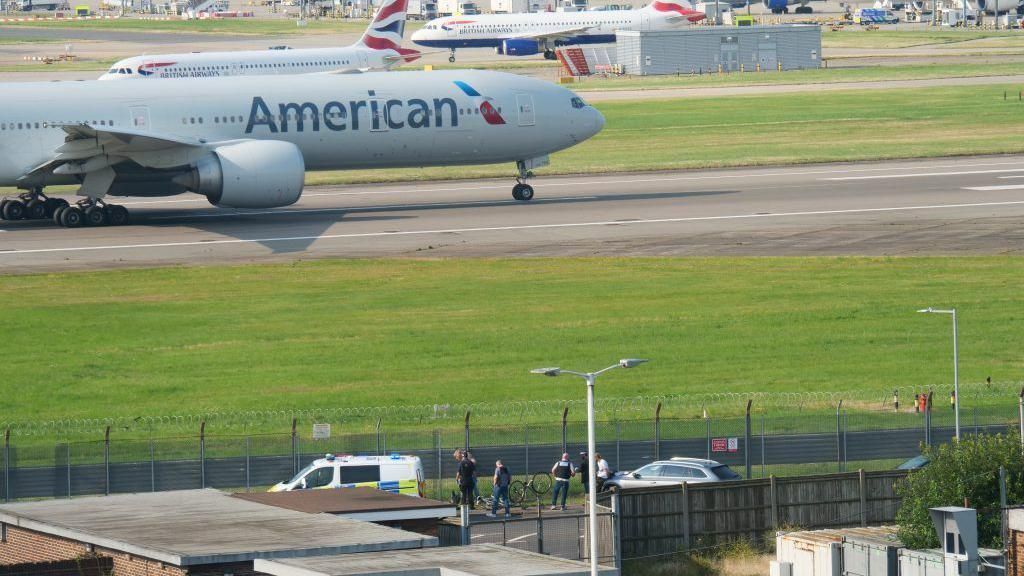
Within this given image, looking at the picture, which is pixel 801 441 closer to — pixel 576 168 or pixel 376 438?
pixel 376 438

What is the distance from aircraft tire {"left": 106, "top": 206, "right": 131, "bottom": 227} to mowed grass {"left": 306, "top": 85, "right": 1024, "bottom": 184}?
19175mm

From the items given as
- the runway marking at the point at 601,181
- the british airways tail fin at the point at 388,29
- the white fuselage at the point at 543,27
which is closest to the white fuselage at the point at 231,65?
the british airways tail fin at the point at 388,29

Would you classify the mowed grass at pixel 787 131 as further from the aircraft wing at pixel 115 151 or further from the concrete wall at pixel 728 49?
the concrete wall at pixel 728 49

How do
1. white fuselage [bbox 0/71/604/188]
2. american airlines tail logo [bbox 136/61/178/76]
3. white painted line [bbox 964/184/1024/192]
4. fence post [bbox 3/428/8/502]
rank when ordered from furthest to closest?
american airlines tail logo [bbox 136/61/178/76] → white painted line [bbox 964/184/1024/192] → white fuselage [bbox 0/71/604/188] → fence post [bbox 3/428/8/502]

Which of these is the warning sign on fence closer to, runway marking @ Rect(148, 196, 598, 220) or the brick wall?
the brick wall

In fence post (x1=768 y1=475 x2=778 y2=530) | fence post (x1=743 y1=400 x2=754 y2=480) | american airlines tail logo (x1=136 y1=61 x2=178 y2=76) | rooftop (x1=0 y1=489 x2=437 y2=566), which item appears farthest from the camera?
american airlines tail logo (x1=136 y1=61 x2=178 y2=76)

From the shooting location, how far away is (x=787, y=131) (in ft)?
→ 356

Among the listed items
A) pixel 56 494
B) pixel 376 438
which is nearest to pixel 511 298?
pixel 376 438

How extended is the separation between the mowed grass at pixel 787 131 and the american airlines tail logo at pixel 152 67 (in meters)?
31.8

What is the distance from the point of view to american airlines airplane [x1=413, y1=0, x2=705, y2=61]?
A: 187125mm

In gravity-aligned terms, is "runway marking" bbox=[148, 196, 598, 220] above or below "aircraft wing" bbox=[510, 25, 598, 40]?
below

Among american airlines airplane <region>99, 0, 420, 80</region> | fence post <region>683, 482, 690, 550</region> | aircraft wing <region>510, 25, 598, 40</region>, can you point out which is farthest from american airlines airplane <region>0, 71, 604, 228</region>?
aircraft wing <region>510, 25, 598, 40</region>

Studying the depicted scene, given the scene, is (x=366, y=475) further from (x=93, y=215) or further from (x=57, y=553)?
(x=93, y=215)

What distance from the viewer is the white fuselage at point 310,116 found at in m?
69.9
